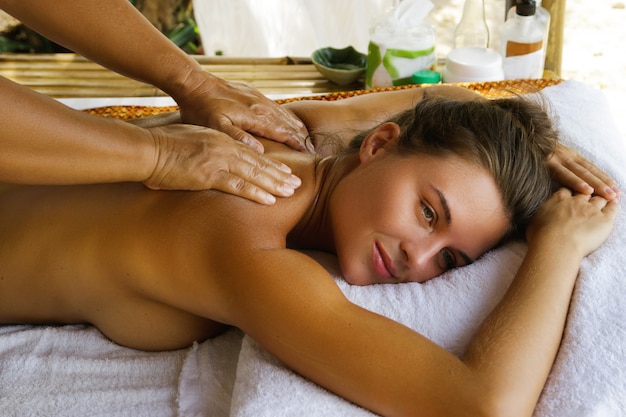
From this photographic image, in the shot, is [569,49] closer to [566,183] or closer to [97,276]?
[566,183]

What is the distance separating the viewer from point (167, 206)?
1.22 metres

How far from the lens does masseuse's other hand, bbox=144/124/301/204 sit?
122 centimetres

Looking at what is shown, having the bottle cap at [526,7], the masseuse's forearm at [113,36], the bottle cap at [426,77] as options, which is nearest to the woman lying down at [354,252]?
the masseuse's forearm at [113,36]

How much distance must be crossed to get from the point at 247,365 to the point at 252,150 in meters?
0.38

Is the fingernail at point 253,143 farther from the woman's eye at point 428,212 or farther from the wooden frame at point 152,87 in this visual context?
the wooden frame at point 152,87

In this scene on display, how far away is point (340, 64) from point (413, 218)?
1348mm

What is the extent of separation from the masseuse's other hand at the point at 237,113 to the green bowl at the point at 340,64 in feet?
Result: 2.71

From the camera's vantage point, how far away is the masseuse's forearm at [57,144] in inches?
41.6

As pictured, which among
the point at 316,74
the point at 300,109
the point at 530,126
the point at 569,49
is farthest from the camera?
the point at 569,49

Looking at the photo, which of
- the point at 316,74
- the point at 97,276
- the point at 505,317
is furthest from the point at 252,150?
the point at 316,74

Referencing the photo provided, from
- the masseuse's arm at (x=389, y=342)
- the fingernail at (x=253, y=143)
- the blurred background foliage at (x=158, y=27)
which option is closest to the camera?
the masseuse's arm at (x=389, y=342)

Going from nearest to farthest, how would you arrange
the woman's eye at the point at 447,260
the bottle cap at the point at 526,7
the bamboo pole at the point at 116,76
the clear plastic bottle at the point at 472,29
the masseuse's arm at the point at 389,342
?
the masseuse's arm at the point at 389,342 → the woman's eye at the point at 447,260 → the bottle cap at the point at 526,7 → the bamboo pole at the point at 116,76 → the clear plastic bottle at the point at 472,29

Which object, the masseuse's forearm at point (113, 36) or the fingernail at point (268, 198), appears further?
the masseuse's forearm at point (113, 36)

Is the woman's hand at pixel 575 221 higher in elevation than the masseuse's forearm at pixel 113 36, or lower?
lower
